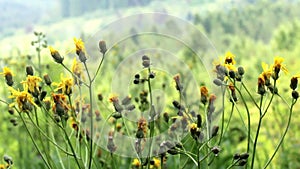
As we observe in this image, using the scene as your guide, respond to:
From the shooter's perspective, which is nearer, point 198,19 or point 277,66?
point 277,66

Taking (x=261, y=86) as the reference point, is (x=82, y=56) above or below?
above

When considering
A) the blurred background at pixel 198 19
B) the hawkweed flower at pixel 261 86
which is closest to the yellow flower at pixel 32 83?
the hawkweed flower at pixel 261 86

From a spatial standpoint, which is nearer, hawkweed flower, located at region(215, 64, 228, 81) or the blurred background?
hawkweed flower, located at region(215, 64, 228, 81)

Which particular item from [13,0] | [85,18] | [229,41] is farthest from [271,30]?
[13,0]

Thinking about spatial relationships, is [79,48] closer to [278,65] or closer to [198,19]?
[278,65]

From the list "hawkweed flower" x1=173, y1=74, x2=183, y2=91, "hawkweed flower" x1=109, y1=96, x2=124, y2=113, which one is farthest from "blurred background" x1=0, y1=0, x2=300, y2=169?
"hawkweed flower" x1=109, y1=96, x2=124, y2=113

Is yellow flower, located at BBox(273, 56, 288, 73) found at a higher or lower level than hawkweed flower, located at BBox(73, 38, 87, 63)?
lower

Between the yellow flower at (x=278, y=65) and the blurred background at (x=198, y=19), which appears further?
the blurred background at (x=198, y=19)

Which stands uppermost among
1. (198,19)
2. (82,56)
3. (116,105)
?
(198,19)

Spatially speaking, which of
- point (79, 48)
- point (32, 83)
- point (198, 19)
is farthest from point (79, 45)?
point (198, 19)

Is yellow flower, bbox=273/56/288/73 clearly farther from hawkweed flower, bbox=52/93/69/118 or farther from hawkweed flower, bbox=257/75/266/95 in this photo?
hawkweed flower, bbox=52/93/69/118

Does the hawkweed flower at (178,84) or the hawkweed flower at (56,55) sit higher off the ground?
the hawkweed flower at (56,55)

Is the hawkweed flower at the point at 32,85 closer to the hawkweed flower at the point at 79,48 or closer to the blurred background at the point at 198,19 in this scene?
the hawkweed flower at the point at 79,48

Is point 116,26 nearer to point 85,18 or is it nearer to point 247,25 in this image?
point 247,25
